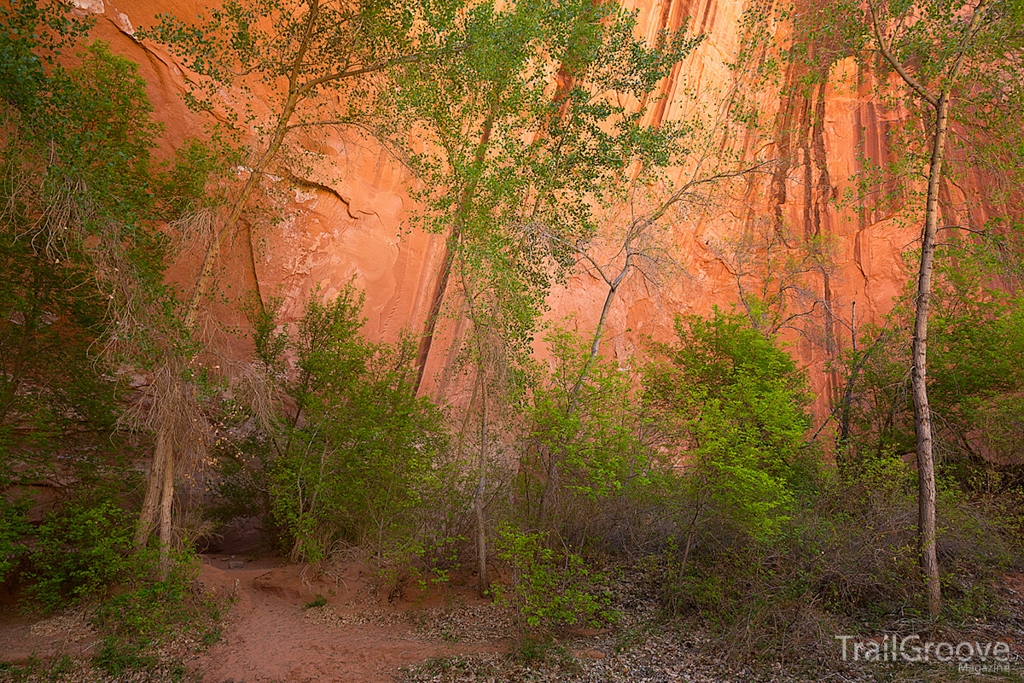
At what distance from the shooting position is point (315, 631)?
9.00 meters

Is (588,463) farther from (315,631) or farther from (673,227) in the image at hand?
(673,227)

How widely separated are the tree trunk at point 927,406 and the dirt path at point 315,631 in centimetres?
568

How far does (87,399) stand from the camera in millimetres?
9203

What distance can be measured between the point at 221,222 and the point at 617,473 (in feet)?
24.6

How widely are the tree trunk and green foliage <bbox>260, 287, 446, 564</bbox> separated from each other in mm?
6771

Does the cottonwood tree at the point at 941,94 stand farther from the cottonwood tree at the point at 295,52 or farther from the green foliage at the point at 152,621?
the green foliage at the point at 152,621

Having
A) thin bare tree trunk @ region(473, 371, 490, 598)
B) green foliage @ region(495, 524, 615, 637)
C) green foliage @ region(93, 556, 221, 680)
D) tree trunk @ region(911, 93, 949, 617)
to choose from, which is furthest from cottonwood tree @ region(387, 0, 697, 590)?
tree trunk @ region(911, 93, 949, 617)

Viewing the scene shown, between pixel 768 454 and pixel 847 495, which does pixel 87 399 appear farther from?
pixel 847 495

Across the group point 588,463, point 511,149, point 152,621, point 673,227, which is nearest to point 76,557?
point 152,621

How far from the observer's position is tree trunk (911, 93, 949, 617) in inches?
310

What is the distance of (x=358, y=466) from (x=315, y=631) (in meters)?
2.56

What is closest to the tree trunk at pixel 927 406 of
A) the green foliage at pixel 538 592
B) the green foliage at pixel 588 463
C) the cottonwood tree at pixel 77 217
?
the green foliage at pixel 588 463

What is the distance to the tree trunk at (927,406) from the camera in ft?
25.8

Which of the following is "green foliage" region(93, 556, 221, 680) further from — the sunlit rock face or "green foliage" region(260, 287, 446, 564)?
the sunlit rock face
